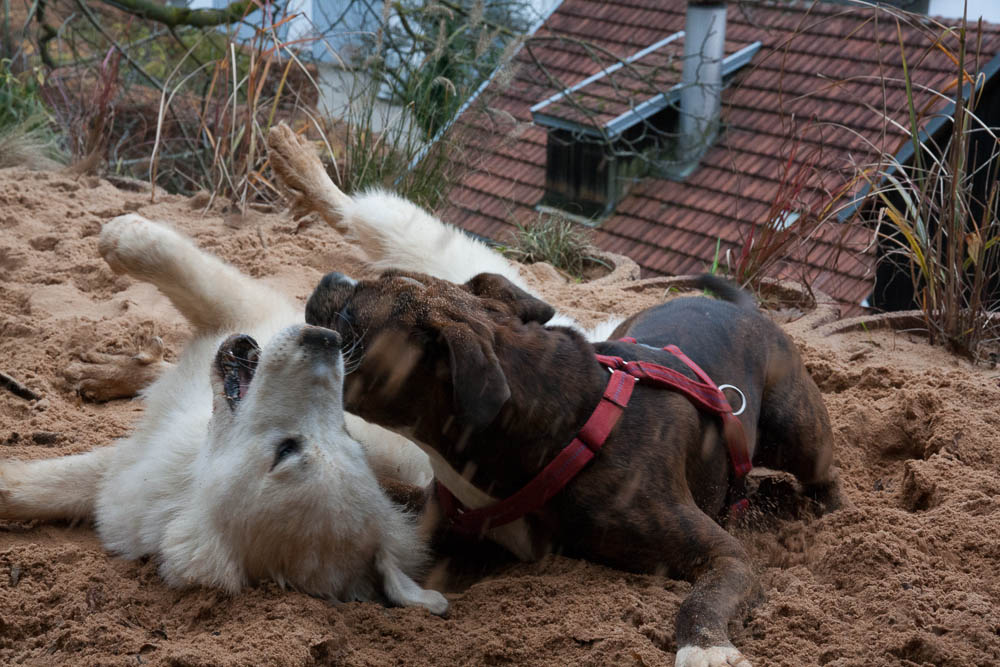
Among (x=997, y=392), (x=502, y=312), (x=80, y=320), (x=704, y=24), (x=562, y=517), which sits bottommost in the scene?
(x=80, y=320)

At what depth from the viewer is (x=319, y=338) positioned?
2.74 m

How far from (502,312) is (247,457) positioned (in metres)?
0.82

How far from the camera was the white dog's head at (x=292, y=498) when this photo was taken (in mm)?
2775

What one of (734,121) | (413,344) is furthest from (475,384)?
(734,121)

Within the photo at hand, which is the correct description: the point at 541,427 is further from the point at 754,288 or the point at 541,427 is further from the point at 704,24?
the point at 704,24

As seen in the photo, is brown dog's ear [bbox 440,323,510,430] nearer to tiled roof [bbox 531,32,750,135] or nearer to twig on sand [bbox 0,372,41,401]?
twig on sand [bbox 0,372,41,401]

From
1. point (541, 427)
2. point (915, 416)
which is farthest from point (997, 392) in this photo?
point (541, 427)

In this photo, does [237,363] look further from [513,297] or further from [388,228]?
[388,228]

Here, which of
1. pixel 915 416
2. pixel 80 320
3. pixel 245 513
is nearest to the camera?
pixel 245 513

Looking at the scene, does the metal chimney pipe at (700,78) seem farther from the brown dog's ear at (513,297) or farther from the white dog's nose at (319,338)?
the white dog's nose at (319,338)

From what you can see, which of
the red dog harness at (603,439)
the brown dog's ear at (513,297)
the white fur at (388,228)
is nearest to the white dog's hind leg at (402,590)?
the red dog harness at (603,439)

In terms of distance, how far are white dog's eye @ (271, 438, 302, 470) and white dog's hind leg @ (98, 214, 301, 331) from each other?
1.16m

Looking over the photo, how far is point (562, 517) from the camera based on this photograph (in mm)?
2850

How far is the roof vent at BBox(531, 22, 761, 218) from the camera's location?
12.2m
